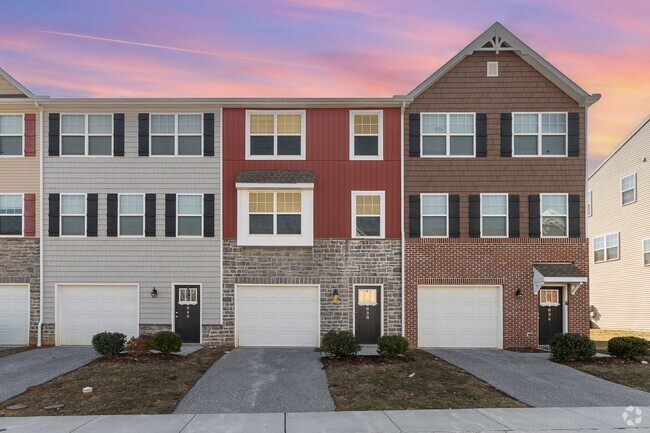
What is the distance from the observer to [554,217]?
16.2m

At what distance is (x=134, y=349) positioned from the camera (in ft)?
43.3

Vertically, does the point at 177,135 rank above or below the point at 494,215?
above

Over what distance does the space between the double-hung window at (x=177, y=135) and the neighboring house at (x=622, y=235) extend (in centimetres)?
1857

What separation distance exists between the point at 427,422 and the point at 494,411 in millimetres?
1706

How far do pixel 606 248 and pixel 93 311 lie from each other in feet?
86.3

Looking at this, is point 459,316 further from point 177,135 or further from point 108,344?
point 177,135

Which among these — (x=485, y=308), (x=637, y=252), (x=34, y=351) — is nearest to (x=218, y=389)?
(x=34, y=351)

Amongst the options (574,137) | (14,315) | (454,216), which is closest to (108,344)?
(14,315)

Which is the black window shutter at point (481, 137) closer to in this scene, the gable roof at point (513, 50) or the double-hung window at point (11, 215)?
the gable roof at point (513, 50)

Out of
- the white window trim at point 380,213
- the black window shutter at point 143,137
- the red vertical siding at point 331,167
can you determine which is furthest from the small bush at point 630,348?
the black window shutter at point 143,137

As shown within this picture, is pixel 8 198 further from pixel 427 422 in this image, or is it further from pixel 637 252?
pixel 637 252

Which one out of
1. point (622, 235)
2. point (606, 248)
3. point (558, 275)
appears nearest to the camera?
point (558, 275)

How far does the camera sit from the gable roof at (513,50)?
16.0 metres

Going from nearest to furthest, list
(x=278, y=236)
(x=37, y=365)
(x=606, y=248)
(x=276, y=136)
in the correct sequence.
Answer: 1. (x=37, y=365)
2. (x=278, y=236)
3. (x=276, y=136)
4. (x=606, y=248)
